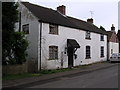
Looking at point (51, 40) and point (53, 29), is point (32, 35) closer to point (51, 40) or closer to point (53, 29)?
point (51, 40)

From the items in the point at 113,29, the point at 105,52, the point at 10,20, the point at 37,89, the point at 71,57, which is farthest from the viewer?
the point at 113,29

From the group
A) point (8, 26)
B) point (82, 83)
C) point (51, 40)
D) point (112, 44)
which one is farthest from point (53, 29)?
point (112, 44)

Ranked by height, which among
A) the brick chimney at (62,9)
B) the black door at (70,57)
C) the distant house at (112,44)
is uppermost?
the brick chimney at (62,9)

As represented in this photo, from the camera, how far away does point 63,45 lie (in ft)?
72.2

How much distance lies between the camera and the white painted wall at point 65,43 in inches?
767

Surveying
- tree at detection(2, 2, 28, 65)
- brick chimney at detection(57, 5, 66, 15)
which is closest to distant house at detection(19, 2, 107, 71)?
brick chimney at detection(57, 5, 66, 15)

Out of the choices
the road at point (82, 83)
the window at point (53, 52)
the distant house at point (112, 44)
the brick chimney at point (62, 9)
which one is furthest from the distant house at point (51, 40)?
the distant house at point (112, 44)

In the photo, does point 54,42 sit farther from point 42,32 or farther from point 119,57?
point 119,57

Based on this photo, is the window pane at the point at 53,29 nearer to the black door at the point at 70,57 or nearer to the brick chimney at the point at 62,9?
the black door at the point at 70,57

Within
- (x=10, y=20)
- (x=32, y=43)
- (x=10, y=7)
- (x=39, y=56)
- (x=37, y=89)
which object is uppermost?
(x=10, y=7)

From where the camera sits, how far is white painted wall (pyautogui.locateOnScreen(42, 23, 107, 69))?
19.5 meters

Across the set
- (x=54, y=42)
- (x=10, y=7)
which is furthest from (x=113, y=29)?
(x=10, y=7)

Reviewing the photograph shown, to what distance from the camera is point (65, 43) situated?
73.5 ft

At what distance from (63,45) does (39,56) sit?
13.6 ft
